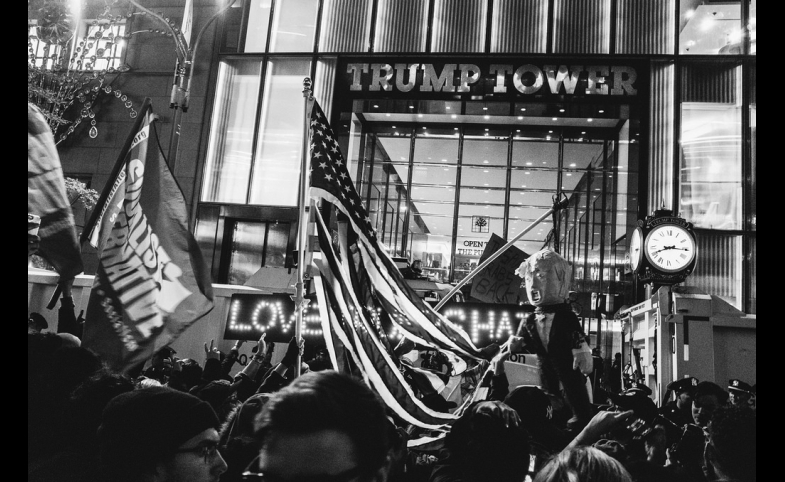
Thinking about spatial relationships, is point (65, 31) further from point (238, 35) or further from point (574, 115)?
point (574, 115)

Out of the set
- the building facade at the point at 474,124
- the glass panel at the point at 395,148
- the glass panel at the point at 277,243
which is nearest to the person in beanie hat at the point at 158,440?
the building facade at the point at 474,124

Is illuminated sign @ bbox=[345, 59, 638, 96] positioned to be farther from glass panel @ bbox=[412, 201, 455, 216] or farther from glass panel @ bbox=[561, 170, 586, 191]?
glass panel @ bbox=[412, 201, 455, 216]

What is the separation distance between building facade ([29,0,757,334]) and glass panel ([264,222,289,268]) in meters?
0.06

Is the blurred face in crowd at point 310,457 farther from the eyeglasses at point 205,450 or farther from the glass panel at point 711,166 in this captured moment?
the glass panel at point 711,166

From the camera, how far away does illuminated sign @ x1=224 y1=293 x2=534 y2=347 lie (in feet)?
29.8

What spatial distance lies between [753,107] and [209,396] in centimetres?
1642

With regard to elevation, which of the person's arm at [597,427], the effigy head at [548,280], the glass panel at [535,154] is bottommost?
the person's arm at [597,427]

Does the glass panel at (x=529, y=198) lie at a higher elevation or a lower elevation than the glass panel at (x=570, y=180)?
lower

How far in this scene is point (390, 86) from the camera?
17.8 m

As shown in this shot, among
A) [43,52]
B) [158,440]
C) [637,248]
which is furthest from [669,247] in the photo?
[43,52]

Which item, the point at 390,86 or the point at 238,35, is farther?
the point at 238,35

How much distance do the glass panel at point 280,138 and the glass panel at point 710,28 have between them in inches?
407

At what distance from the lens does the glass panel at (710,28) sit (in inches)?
673
